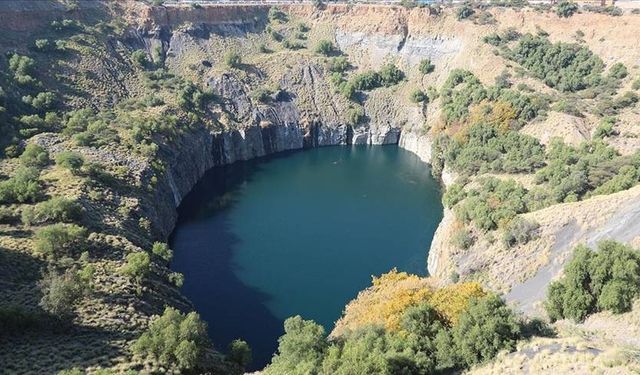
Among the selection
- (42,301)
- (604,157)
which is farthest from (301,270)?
(604,157)

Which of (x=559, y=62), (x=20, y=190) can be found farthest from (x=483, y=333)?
(x=559, y=62)

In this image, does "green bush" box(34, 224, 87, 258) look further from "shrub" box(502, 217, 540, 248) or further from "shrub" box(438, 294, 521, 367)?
"shrub" box(502, 217, 540, 248)

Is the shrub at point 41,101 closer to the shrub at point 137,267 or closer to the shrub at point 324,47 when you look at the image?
the shrub at point 137,267

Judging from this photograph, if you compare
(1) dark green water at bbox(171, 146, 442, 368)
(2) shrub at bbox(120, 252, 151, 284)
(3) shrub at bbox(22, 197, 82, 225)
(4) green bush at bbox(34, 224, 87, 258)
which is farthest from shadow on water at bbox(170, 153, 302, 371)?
(3) shrub at bbox(22, 197, 82, 225)

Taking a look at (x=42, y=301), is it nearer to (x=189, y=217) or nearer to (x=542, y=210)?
(x=189, y=217)

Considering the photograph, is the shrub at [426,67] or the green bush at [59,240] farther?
the shrub at [426,67]

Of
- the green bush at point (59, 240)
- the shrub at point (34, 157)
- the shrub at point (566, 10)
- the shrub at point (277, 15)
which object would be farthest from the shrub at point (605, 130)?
the shrub at point (277, 15)
